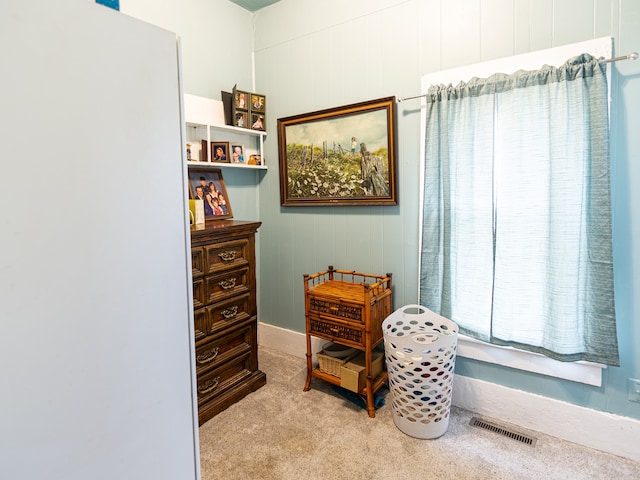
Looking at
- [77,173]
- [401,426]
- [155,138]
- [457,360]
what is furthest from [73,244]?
[457,360]

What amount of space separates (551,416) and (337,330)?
1.21m

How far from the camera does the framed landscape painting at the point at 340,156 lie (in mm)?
2352

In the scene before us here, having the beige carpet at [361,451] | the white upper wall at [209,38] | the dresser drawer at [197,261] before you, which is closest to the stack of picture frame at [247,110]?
the white upper wall at [209,38]

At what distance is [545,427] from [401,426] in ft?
2.49

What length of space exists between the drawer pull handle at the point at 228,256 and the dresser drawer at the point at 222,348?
460mm

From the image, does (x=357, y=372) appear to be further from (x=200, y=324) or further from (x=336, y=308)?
(x=200, y=324)

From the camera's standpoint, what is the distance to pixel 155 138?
3.24ft

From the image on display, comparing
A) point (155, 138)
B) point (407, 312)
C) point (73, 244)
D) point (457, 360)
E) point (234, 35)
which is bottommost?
point (457, 360)

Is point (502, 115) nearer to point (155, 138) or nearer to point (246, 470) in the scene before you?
point (155, 138)

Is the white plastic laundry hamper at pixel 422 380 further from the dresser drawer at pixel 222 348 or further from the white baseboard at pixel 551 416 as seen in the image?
the dresser drawer at pixel 222 348

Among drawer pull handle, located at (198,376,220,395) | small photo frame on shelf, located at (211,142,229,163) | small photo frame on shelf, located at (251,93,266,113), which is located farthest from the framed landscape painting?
drawer pull handle, located at (198,376,220,395)

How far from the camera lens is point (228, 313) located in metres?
2.25

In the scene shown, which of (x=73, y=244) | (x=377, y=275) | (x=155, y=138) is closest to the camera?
(x=73, y=244)

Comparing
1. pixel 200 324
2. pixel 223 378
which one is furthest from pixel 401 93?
pixel 223 378
